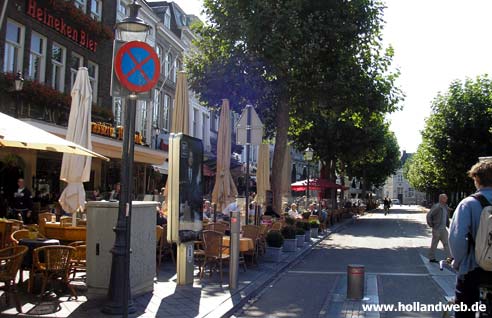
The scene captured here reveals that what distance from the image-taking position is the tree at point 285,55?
17719 millimetres

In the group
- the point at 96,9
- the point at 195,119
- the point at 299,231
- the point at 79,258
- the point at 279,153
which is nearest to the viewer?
the point at 79,258

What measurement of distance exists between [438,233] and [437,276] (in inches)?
105

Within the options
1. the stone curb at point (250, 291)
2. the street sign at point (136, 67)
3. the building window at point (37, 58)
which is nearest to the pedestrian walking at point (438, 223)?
the stone curb at point (250, 291)

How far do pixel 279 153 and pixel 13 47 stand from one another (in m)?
9.94

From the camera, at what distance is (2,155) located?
16906 millimetres

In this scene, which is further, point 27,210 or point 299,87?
point 299,87

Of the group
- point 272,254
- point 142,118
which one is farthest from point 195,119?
point 272,254

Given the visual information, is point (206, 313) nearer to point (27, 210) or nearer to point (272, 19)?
point (27, 210)

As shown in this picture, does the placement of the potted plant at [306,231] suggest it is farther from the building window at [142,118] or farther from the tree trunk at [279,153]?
the building window at [142,118]

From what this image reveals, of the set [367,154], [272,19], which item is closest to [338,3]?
[272,19]

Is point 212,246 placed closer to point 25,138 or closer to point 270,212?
A: point 25,138

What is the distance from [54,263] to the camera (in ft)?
23.9

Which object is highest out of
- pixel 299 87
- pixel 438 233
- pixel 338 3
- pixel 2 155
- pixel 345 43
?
pixel 338 3

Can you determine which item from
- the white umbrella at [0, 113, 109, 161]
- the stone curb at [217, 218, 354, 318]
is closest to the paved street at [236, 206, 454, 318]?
the stone curb at [217, 218, 354, 318]
